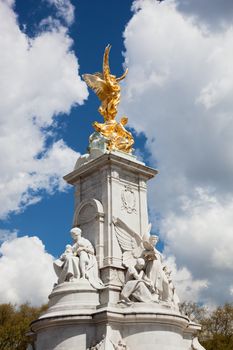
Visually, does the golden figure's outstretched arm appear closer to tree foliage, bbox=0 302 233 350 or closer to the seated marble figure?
the seated marble figure

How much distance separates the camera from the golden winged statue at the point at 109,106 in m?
24.2

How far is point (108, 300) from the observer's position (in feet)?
62.7

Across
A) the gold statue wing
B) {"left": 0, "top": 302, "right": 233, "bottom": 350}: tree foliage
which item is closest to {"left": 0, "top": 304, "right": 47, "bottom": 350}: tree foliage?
{"left": 0, "top": 302, "right": 233, "bottom": 350}: tree foliage

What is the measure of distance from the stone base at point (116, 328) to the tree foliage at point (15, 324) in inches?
596

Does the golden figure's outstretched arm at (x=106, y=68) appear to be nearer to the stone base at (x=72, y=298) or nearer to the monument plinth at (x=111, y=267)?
the monument plinth at (x=111, y=267)

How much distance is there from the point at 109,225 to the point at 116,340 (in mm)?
5269

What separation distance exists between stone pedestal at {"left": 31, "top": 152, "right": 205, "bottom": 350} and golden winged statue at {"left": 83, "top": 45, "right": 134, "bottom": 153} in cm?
104

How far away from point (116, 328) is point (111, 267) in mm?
2872

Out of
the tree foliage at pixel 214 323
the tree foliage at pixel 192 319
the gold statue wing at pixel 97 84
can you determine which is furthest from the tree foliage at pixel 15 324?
the gold statue wing at pixel 97 84

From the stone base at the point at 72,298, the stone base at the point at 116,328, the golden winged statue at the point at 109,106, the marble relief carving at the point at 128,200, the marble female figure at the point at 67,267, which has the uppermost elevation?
the golden winged statue at the point at 109,106

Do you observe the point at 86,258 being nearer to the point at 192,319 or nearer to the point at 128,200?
the point at 128,200

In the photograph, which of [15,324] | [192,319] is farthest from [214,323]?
[15,324]

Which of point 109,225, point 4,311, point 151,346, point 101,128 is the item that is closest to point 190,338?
point 151,346

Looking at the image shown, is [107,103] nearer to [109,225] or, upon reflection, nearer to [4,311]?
[109,225]
